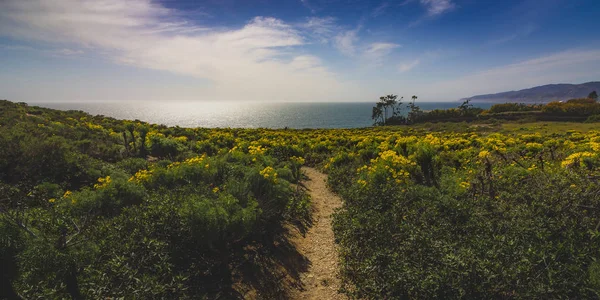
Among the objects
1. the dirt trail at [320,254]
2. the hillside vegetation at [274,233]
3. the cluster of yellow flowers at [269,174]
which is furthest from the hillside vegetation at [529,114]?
the cluster of yellow flowers at [269,174]

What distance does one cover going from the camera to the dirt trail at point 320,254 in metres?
6.52

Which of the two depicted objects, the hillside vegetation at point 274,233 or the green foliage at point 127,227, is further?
the hillside vegetation at point 274,233

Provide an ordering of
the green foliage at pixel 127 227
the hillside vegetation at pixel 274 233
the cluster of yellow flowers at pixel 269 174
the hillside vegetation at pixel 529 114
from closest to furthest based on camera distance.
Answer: the green foliage at pixel 127 227
the hillside vegetation at pixel 274 233
the cluster of yellow flowers at pixel 269 174
the hillside vegetation at pixel 529 114

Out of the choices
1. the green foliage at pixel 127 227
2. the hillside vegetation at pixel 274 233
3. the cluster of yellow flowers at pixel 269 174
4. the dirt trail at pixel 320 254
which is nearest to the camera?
the green foliage at pixel 127 227

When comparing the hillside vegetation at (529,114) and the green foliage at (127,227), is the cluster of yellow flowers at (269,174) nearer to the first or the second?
the green foliage at (127,227)

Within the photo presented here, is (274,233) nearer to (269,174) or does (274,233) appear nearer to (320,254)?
(320,254)

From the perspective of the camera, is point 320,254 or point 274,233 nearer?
point 320,254

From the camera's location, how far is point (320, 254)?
26.9 ft

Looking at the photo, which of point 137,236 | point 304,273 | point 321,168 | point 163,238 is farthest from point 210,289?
point 321,168

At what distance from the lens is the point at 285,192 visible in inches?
363

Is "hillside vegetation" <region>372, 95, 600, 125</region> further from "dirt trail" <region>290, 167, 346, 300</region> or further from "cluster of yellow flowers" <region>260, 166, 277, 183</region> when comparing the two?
"cluster of yellow flowers" <region>260, 166, 277, 183</region>

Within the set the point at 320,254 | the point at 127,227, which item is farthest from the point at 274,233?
the point at 127,227

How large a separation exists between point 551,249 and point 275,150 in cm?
1781

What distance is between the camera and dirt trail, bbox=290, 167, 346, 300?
21.4 feet
